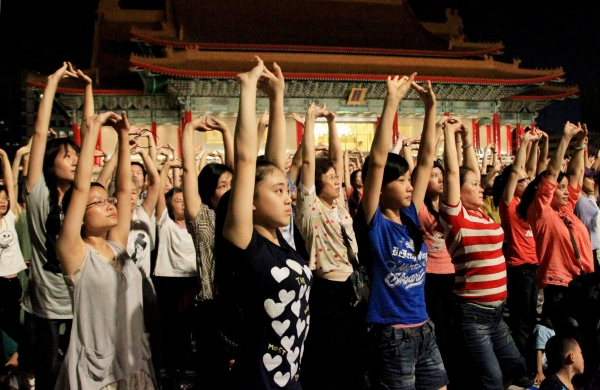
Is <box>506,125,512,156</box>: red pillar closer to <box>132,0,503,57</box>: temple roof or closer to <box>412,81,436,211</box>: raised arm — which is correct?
<box>132,0,503,57</box>: temple roof

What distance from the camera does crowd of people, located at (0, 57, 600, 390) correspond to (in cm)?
207

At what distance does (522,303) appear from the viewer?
4.30 m

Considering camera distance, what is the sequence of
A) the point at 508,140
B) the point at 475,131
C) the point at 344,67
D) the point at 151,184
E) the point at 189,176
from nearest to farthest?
the point at 189,176, the point at 151,184, the point at 344,67, the point at 475,131, the point at 508,140

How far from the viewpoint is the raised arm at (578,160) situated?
14.6ft

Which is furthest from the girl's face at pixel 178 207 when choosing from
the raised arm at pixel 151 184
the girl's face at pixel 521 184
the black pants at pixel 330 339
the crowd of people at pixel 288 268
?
the girl's face at pixel 521 184

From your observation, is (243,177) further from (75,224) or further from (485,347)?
(485,347)

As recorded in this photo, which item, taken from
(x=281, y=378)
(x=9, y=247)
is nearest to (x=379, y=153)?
(x=281, y=378)

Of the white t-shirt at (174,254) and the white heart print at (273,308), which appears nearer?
→ the white heart print at (273,308)

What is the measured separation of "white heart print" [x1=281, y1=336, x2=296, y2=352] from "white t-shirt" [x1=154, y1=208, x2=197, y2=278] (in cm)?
246

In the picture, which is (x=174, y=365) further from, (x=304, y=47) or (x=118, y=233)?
(x=304, y=47)

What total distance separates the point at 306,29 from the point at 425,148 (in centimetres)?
1694

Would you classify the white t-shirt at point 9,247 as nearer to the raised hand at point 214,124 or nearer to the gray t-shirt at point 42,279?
the gray t-shirt at point 42,279

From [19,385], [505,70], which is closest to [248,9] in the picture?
[505,70]

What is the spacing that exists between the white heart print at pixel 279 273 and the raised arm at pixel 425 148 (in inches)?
47.7
